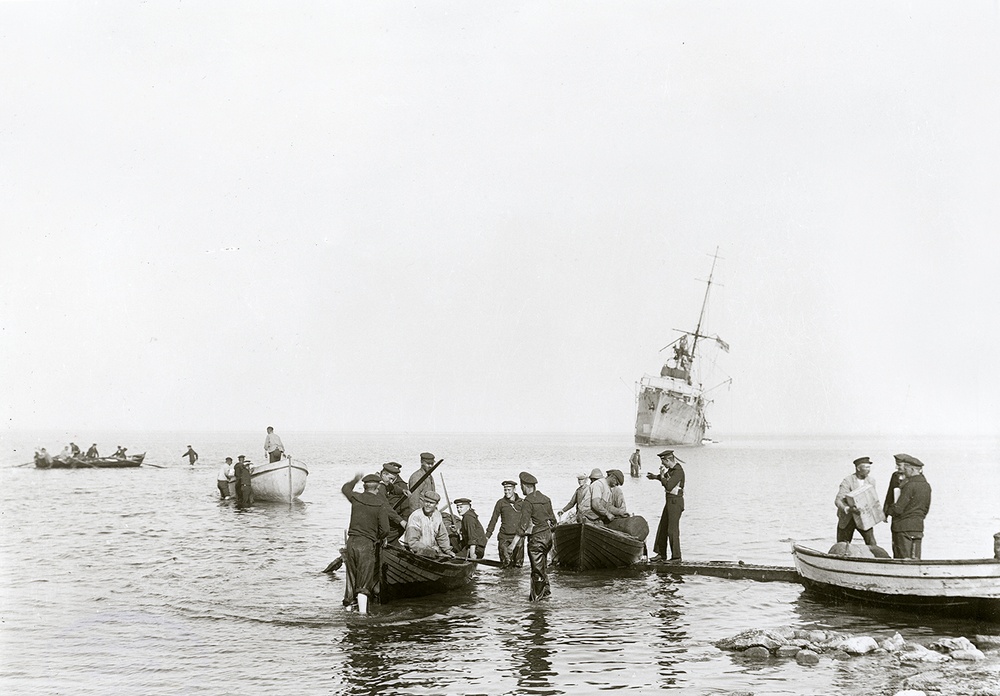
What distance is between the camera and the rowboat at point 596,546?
17.7m

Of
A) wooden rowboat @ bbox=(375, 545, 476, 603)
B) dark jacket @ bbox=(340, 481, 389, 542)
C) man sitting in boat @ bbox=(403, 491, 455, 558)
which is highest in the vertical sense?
dark jacket @ bbox=(340, 481, 389, 542)

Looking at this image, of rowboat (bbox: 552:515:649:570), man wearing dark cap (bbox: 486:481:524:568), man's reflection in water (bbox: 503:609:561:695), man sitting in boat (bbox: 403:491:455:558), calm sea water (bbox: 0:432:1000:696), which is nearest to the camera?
man's reflection in water (bbox: 503:609:561:695)

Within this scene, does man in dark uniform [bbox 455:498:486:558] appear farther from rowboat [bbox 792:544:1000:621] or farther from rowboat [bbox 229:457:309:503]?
rowboat [bbox 229:457:309:503]

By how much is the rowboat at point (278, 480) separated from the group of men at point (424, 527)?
68.8 ft

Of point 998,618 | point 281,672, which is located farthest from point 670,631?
point 281,672

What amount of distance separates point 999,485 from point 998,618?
55494mm

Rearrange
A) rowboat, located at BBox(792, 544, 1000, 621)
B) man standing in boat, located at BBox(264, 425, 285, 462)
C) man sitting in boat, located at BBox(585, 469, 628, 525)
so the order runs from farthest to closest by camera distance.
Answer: man standing in boat, located at BBox(264, 425, 285, 462), man sitting in boat, located at BBox(585, 469, 628, 525), rowboat, located at BBox(792, 544, 1000, 621)

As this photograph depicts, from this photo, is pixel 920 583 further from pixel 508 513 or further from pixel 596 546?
pixel 508 513

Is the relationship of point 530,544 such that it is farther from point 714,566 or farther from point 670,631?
point 714,566

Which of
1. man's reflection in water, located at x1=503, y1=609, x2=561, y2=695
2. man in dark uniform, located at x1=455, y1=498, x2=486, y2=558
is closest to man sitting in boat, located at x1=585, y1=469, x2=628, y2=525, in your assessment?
man in dark uniform, located at x1=455, y1=498, x2=486, y2=558

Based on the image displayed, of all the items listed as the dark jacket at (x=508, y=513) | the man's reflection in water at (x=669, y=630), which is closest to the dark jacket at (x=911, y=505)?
the man's reflection in water at (x=669, y=630)

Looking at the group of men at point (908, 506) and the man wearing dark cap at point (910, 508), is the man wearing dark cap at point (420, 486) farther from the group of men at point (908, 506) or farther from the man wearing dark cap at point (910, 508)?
the man wearing dark cap at point (910, 508)

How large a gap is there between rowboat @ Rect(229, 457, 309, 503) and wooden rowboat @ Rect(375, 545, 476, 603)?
23.5 metres

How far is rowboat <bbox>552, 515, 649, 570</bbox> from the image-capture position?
58.1 ft
